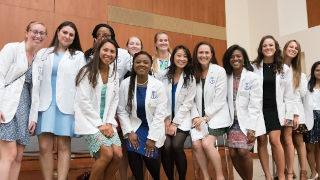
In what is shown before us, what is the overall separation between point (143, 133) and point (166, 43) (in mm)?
1245

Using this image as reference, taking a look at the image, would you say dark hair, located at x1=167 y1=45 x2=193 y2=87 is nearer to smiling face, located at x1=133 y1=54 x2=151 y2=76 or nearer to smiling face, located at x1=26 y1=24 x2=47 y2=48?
smiling face, located at x1=133 y1=54 x2=151 y2=76

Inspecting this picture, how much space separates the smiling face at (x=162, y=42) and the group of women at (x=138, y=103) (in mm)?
12

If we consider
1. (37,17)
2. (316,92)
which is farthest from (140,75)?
(37,17)

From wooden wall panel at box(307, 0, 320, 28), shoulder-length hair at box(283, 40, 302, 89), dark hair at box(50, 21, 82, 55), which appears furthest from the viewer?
wooden wall panel at box(307, 0, 320, 28)

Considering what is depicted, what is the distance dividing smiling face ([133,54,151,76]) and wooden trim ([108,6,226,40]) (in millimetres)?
3514

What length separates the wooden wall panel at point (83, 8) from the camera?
5.82 m

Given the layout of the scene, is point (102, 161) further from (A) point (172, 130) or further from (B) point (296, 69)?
(B) point (296, 69)

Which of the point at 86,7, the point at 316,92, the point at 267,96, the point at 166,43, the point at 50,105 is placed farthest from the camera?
the point at 86,7

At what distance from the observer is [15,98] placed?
2680 millimetres

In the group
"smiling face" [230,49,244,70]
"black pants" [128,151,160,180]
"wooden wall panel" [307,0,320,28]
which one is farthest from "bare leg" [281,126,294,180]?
"wooden wall panel" [307,0,320,28]

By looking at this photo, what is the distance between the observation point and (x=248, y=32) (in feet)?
29.2

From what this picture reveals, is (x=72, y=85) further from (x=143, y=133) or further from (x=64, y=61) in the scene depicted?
(x=143, y=133)

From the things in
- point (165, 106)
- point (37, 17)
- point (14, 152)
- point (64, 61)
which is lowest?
point (14, 152)

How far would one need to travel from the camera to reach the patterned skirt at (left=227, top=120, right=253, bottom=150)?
3275mm
